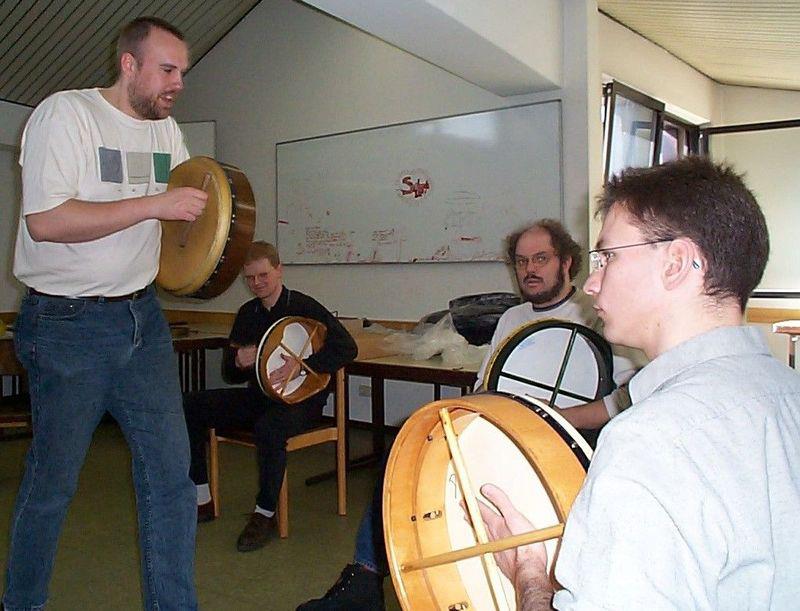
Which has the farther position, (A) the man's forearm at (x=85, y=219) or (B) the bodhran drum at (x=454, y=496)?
(A) the man's forearm at (x=85, y=219)

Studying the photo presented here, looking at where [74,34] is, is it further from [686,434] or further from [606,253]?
[686,434]

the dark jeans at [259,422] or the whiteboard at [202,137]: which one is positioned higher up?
the whiteboard at [202,137]

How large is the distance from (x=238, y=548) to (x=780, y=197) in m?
5.04

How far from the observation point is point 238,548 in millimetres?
3018

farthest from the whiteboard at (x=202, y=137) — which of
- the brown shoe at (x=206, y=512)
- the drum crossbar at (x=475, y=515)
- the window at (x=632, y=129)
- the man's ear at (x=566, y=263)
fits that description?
the drum crossbar at (x=475, y=515)

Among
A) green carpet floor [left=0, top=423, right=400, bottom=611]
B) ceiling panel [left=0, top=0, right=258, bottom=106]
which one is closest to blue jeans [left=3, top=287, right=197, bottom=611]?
green carpet floor [left=0, top=423, right=400, bottom=611]

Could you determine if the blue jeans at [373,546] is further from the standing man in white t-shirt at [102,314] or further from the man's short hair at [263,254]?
the man's short hair at [263,254]

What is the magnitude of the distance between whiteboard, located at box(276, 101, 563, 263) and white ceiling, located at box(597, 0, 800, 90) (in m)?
0.91

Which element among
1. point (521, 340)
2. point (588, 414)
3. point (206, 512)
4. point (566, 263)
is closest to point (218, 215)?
point (521, 340)

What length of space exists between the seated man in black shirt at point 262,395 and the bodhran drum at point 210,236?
123 centimetres

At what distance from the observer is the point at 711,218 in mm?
900

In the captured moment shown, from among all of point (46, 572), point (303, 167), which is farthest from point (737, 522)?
point (303, 167)

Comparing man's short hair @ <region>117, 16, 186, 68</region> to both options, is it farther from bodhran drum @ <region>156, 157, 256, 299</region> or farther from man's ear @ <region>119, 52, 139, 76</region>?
bodhran drum @ <region>156, 157, 256, 299</region>

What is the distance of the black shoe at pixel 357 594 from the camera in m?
2.16
